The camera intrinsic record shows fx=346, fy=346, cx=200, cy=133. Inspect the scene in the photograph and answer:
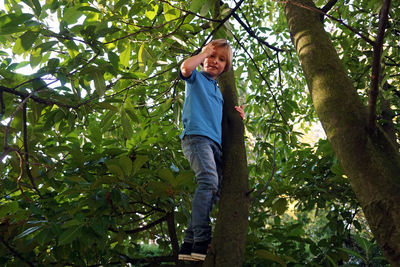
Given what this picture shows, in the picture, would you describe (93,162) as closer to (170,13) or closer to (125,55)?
(125,55)

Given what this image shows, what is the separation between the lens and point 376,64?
3.67 ft

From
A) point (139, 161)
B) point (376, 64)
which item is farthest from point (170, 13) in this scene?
point (376, 64)

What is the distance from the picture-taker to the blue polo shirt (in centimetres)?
217

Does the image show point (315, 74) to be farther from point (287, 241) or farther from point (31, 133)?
point (31, 133)

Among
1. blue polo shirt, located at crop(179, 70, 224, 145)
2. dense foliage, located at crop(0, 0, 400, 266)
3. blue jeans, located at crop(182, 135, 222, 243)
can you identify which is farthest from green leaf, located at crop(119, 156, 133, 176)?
blue polo shirt, located at crop(179, 70, 224, 145)

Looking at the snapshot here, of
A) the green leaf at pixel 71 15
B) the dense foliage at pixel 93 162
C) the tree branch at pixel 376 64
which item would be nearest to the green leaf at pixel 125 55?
the dense foliage at pixel 93 162

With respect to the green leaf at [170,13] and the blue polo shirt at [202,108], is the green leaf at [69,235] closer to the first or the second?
the blue polo shirt at [202,108]

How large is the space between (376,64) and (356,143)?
0.33 m

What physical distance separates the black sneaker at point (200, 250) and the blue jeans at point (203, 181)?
2cm

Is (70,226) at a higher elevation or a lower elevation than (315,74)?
lower

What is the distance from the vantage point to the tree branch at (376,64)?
3.34 feet

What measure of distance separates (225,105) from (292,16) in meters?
0.67

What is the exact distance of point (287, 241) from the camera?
2.36 meters

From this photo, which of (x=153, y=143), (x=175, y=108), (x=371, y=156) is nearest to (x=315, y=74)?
(x=371, y=156)
